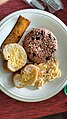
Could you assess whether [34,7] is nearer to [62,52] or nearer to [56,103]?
[62,52]

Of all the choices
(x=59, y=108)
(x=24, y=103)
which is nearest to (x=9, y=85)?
(x=24, y=103)

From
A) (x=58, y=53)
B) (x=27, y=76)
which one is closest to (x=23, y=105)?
(x=27, y=76)

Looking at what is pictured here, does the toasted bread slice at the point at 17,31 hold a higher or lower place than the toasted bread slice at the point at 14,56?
higher

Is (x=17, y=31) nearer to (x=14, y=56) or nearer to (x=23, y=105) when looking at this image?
(x=14, y=56)

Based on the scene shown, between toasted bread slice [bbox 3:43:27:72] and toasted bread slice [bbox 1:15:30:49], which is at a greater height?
toasted bread slice [bbox 1:15:30:49]
